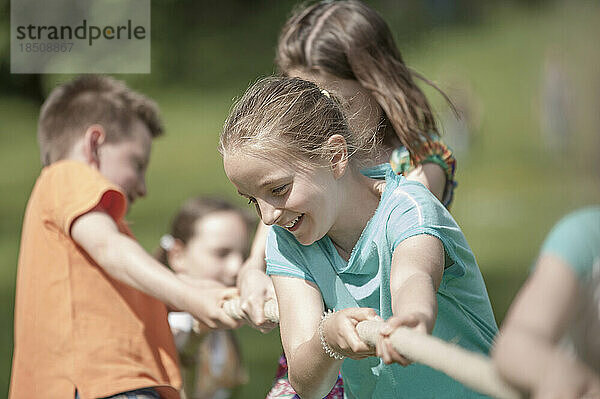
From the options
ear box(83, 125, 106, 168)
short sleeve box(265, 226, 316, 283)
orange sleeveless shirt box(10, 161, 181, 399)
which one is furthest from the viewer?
ear box(83, 125, 106, 168)

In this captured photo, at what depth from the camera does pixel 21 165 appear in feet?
17.2

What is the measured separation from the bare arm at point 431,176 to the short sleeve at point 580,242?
84cm

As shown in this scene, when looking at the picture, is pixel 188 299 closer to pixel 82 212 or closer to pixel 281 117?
pixel 82 212

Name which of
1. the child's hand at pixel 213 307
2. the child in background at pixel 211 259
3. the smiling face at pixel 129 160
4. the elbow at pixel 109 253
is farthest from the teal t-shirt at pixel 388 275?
the child in background at pixel 211 259

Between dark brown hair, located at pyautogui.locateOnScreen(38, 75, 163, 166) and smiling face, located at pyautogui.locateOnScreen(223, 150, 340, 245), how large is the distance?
802 millimetres

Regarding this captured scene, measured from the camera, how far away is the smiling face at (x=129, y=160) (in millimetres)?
1763

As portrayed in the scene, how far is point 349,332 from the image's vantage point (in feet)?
2.89

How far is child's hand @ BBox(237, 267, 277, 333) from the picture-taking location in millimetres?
1358

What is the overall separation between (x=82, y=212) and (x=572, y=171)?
3.37 feet

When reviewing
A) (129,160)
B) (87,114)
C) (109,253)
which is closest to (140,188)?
(129,160)

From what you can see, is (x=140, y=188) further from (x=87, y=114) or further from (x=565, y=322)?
(x=565, y=322)

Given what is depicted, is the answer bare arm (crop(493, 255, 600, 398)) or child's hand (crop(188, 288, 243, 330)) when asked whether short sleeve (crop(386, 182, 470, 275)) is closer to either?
bare arm (crop(493, 255, 600, 398))

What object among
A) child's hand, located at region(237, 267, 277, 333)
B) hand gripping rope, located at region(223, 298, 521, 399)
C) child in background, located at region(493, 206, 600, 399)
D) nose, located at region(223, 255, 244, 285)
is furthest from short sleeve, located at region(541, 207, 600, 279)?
nose, located at region(223, 255, 244, 285)

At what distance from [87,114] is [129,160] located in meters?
0.14
